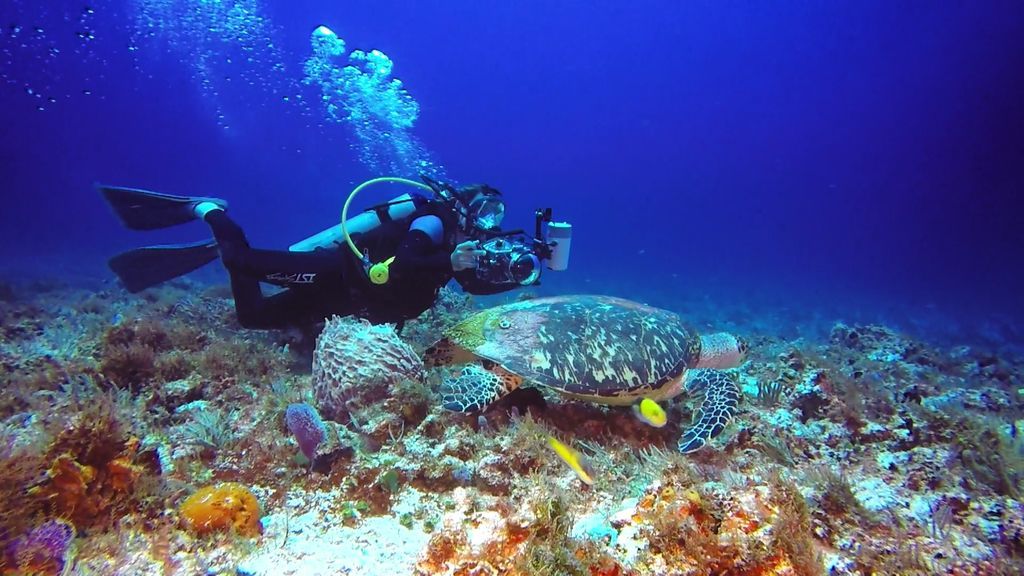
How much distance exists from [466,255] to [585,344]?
1845 millimetres

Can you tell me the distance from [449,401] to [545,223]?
2.99 meters

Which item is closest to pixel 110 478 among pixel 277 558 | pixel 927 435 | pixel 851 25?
pixel 277 558

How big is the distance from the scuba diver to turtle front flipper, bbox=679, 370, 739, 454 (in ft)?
6.92

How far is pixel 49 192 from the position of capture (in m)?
80.1

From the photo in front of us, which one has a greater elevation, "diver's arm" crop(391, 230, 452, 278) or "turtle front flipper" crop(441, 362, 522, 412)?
"diver's arm" crop(391, 230, 452, 278)

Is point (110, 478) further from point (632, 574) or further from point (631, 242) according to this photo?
point (631, 242)

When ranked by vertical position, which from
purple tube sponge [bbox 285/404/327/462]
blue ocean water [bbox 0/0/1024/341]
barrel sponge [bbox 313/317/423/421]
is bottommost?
purple tube sponge [bbox 285/404/327/462]

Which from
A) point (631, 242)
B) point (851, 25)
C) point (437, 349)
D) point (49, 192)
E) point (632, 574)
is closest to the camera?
point (632, 574)

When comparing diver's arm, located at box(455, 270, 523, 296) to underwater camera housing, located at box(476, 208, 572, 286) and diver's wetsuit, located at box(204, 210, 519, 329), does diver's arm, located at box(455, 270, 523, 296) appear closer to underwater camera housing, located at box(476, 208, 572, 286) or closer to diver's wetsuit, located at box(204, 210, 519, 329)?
diver's wetsuit, located at box(204, 210, 519, 329)

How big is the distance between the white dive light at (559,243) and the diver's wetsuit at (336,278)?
689mm

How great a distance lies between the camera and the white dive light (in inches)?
204

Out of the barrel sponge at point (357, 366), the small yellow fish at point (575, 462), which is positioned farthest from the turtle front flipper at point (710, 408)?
the barrel sponge at point (357, 366)

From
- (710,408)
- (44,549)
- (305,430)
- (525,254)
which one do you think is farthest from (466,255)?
(44,549)

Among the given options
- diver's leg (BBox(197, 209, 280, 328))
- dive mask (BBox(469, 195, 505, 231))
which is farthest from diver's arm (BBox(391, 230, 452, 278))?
diver's leg (BBox(197, 209, 280, 328))
